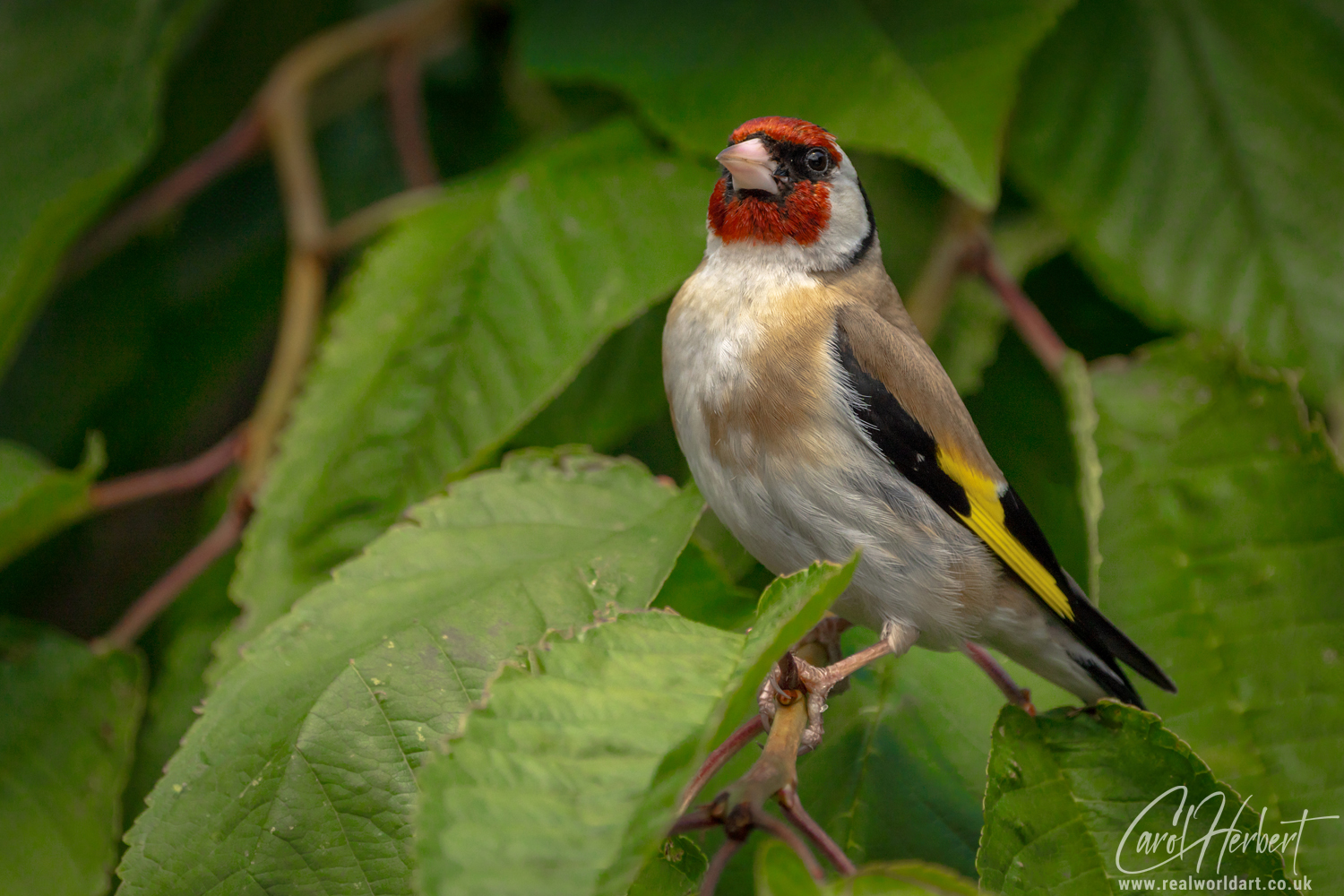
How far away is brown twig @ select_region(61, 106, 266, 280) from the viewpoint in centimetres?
274

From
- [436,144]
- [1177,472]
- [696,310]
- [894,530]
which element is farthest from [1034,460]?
[436,144]

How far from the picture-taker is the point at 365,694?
143 centimetres

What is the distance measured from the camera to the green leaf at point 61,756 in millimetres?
1782

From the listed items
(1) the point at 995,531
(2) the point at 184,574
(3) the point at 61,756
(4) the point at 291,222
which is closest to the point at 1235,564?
(1) the point at 995,531

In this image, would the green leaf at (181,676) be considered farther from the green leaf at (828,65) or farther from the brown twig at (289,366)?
the green leaf at (828,65)

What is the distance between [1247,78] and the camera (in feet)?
8.23

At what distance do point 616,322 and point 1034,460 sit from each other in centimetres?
108

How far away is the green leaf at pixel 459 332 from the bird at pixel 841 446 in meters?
0.30

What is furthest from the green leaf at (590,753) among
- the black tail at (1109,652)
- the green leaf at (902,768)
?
the black tail at (1109,652)

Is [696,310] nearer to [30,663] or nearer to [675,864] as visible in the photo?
[675,864]

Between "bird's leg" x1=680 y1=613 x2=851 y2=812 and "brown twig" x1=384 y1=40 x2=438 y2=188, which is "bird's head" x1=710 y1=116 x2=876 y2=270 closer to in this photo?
"bird's leg" x1=680 y1=613 x2=851 y2=812

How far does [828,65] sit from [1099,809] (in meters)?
1.47


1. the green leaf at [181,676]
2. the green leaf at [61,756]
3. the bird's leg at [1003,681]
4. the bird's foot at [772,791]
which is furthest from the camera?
the green leaf at [181,676]

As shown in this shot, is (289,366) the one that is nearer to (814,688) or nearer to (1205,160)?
(814,688)
